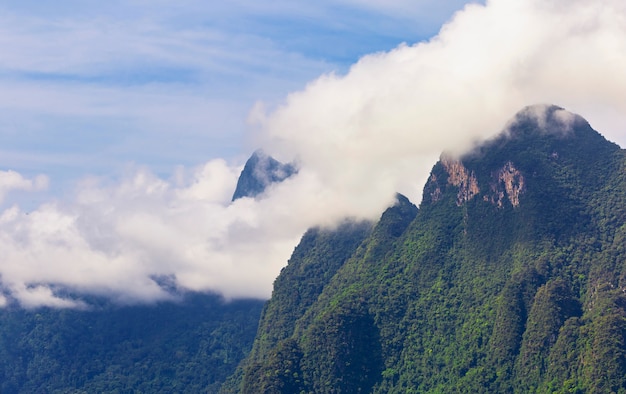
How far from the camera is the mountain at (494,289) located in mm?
93312

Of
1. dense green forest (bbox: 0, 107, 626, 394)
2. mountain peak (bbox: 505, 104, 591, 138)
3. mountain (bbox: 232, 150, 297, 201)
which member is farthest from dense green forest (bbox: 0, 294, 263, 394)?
mountain peak (bbox: 505, 104, 591, 138)

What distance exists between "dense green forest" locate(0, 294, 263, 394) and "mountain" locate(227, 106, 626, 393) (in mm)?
25418

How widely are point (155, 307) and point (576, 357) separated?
88.7 m

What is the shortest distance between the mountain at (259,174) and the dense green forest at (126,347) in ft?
77.6

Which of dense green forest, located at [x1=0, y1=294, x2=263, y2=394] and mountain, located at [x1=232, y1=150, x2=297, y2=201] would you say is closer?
dense green forest, located at [x1=0, y1=294, x2=263, y2=394]

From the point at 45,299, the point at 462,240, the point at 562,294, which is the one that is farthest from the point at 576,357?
the point at 45,299

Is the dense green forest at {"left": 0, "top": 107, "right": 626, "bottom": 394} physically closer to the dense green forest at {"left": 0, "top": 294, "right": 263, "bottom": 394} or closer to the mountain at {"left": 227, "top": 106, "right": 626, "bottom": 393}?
the mountain at {"left": 227, "top": 106, "right": 626, "bottom": 393}

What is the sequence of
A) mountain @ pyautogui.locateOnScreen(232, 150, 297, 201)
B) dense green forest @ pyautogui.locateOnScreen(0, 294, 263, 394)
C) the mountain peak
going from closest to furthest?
the mountain peak → dense green forest @ pyautogui.locateOnScreen(0, 294, 263, 394) → mountain @ pyautogui.locateOnScreen(232, 150, 297, 201)

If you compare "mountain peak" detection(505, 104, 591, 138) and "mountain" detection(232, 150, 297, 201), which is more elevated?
"mountain" detection(232, 150, 297, 201)

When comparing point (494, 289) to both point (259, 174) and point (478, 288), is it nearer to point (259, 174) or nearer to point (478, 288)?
point (478, 288)

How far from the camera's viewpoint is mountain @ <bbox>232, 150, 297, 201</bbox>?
6924 inches

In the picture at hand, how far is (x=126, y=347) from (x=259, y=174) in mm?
43138

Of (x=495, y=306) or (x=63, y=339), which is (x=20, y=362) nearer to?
(x=63, y=339)

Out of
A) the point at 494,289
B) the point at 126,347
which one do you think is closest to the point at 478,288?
the point at 494,289
